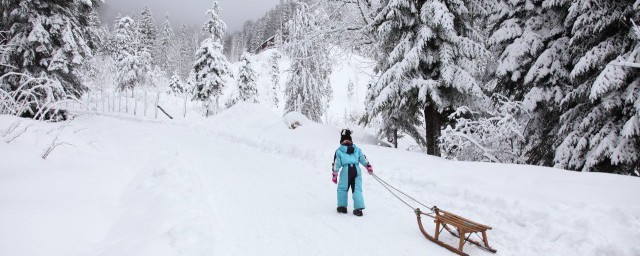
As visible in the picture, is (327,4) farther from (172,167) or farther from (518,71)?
(172,167)

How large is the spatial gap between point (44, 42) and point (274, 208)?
61.8 ft

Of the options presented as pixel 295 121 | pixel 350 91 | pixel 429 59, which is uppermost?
pixel 350 91

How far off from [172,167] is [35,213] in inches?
205

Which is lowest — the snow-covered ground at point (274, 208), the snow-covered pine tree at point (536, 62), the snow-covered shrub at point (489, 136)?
the snow-covered ground at point (274, 208)

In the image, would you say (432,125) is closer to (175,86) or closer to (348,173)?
(348,173)

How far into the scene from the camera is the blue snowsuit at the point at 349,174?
6.55 m

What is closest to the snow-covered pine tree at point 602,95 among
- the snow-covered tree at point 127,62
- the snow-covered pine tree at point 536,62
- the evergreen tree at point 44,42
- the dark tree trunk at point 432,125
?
the snow-covered pine tree at point 536,62

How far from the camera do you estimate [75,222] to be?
14.4 ft

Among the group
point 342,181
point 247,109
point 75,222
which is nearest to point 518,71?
point 342,181

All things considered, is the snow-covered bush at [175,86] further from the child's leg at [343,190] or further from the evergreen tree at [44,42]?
the child's leg at [343,190]

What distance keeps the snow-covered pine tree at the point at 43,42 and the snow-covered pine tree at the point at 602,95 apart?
66.0 ft

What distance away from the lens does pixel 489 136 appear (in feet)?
34.2

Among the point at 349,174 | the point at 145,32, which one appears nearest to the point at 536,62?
the point at 349,174

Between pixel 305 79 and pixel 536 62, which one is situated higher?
pixel 305 79
